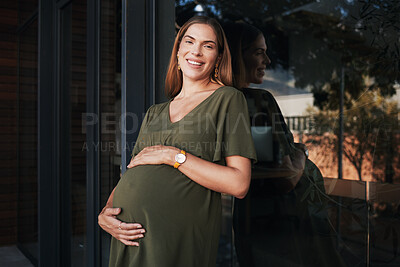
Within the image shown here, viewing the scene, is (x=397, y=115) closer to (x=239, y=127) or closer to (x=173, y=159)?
(x=239, y=127)

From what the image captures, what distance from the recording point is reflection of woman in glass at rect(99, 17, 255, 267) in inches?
45.4

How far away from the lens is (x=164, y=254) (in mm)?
1199

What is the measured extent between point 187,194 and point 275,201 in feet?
1.28

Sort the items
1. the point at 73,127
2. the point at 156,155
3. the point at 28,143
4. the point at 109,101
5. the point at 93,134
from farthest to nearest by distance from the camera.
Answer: the point at 28,143 → the point at 73,127 → the point at 93,134 → the point at 109,101 → the point at 156,155

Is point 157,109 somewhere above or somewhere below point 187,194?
above

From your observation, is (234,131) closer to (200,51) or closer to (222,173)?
(222,173)

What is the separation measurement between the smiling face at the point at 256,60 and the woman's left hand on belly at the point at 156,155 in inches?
17.7

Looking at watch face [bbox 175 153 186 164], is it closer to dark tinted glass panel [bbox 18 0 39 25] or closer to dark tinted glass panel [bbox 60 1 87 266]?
dark tinted glass panel [bbox 60 1 87 266]

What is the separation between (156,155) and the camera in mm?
1233

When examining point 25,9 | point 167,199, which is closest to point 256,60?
point 167,199

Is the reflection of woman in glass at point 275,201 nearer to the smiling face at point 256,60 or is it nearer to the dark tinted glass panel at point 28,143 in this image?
the smiling face at point 256,60

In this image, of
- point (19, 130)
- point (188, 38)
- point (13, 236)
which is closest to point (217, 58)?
point (188, 38)

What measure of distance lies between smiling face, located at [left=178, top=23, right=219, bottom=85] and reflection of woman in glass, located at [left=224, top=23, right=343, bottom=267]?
0.70ft

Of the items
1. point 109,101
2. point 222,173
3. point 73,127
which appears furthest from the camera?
point 73,127
